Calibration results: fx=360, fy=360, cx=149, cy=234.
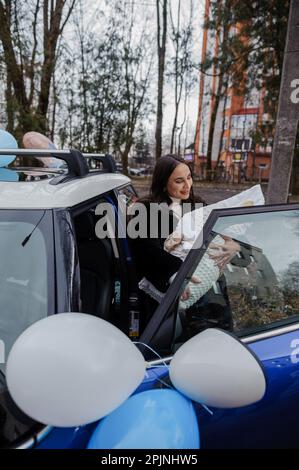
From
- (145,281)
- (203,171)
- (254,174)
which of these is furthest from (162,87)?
(145,281)

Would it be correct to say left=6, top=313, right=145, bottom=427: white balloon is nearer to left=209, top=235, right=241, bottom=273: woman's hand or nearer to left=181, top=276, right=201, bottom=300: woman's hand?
left=181, top=276, right=201, bottom=300: woman's hand

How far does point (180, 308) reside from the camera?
1.50 meters

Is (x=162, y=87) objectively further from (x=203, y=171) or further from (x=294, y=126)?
(x=294, y=126)

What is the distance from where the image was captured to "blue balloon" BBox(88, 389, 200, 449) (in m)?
1.06

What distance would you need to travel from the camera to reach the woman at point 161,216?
2152 millimetres

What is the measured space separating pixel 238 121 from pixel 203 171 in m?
12.8

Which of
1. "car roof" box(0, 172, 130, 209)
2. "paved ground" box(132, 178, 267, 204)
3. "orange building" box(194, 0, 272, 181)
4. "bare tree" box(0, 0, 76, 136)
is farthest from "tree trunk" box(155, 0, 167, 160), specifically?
"car roof" box(0, 172, 130, 209)

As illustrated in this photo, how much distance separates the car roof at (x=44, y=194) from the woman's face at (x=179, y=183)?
1.89 ft

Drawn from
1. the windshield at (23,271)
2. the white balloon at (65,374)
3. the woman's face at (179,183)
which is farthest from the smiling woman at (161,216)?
the white balloon at (65,374)

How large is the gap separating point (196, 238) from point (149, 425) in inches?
31.3

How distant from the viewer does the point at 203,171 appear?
27375mm

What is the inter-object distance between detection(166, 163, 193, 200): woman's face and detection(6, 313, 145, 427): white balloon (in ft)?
4.63

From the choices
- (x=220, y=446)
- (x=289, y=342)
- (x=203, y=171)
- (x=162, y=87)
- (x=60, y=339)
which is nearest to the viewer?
(x=60, y=339)

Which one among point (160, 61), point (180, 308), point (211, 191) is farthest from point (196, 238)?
point (160, 61)
